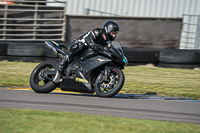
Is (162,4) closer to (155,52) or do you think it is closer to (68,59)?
(155,52)

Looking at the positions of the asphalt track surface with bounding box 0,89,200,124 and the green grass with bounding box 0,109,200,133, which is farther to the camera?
the asphalt track surface with bounding box 0,89,200,124

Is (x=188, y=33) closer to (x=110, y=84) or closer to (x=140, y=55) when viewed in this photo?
(x=140, y=55)

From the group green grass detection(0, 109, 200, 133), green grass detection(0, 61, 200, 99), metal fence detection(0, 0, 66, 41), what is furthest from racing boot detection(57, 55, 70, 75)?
metal fence detection(0, 0, 66, 41)

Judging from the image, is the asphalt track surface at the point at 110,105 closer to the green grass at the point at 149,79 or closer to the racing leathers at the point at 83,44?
the racing leathers at the point at 83,44

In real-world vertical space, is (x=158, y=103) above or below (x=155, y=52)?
below

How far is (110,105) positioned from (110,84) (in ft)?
2.12

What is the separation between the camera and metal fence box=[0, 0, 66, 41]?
1705 cm

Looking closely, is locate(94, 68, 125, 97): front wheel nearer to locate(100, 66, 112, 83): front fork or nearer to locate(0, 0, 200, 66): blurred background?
locate(100, 66, 112, 83): front fork

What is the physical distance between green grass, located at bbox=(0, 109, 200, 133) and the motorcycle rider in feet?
6.31

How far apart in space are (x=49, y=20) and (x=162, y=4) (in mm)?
6107

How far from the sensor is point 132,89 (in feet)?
26.4

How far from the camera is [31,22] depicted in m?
17.2

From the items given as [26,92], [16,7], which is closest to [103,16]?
[16,7]

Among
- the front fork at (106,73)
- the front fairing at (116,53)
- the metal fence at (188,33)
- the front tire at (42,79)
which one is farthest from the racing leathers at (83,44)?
the metal fence at (188,33)
